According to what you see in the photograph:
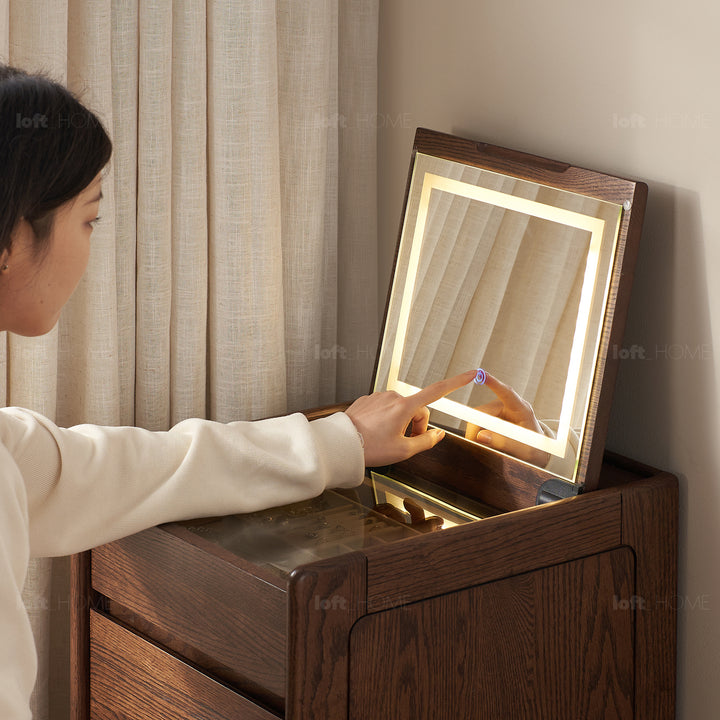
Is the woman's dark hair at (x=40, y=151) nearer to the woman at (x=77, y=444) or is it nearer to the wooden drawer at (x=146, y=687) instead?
the woman at (x=77, y=444)

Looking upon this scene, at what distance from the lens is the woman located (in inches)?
33.0

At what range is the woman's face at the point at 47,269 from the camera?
35.2 inches

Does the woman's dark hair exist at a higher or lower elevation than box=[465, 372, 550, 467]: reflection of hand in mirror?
higher

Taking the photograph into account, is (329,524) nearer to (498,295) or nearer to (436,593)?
(436,593)

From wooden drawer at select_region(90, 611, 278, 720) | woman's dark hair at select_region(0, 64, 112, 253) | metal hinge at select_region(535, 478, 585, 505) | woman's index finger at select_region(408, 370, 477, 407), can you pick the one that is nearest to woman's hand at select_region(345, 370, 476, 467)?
woman's index finger at select_region(408, 370, 477, 407)

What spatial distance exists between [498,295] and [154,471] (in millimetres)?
434

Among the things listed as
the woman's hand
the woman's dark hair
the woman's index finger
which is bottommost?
the woman's hand

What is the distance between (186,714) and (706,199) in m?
0.73

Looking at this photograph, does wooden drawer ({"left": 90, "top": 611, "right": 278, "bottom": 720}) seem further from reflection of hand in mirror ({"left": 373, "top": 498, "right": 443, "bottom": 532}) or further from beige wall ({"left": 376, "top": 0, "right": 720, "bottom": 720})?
beige wall ({"left": 376, "top": 0, "right": 720, "bottom": 720})

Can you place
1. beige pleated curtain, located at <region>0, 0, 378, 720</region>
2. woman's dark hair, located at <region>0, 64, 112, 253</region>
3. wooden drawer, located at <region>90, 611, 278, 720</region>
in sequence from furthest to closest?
beige pleated curtain, located at <region>0, 0, 378, 720</region>, wooden drawer, located at <region>90, 611, 278, 720</region>, woman's dark hair, located at <region>0, 64, 112, 253</region>

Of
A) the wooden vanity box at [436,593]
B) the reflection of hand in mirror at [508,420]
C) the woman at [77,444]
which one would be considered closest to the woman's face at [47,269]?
the woman at [77,444]

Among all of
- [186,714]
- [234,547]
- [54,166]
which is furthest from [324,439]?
[54,166]

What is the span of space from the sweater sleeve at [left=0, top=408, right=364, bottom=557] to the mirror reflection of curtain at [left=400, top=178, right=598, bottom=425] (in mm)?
187

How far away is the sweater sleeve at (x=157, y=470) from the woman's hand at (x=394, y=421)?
0.10 ft
